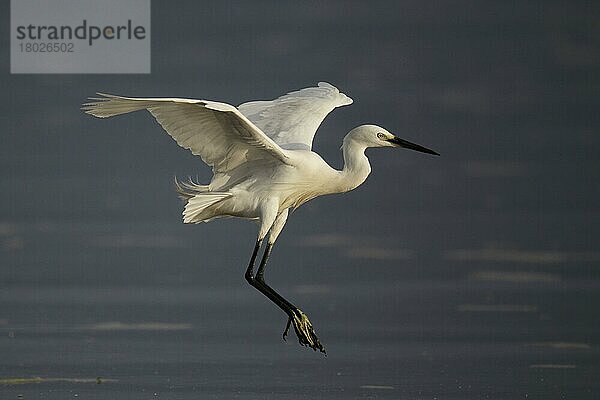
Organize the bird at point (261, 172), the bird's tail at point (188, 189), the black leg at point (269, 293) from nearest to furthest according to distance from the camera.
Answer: the bird at point (261, 172)
the black leg at point (269, 293)
the bird's tail at point (188, 189)

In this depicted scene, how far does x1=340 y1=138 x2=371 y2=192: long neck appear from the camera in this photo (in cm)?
804

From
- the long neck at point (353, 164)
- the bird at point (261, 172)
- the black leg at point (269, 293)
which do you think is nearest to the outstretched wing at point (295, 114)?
the bird at point (261, 172)

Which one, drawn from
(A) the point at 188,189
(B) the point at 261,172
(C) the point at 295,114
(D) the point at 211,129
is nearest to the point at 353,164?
(B) the point at 261,172

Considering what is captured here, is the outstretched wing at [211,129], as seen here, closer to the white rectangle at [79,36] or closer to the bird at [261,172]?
the bird at [261,172]

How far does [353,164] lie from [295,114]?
649mm

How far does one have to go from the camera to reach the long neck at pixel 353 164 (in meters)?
8.04

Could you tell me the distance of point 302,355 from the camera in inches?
331

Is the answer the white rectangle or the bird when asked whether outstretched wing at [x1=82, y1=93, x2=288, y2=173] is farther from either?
the white rectangle

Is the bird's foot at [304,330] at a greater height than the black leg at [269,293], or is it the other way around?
the black leg at [269,293]

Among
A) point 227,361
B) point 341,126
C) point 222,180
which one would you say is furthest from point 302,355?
point 341,126

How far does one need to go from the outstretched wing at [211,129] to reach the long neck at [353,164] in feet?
1.23

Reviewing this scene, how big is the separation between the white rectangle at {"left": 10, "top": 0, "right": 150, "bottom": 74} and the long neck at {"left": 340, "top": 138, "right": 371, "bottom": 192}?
7.06 m

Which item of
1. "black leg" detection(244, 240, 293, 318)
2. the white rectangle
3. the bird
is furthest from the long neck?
the white rectangle

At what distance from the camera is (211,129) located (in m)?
7.82
